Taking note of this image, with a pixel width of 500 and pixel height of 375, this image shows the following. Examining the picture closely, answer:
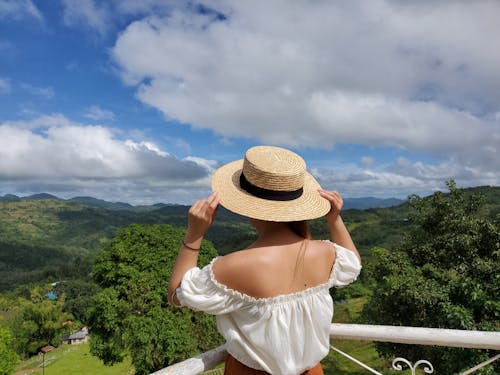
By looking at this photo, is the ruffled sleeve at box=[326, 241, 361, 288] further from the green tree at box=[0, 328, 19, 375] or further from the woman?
the green tree at box=[0, 328, 19, 375]

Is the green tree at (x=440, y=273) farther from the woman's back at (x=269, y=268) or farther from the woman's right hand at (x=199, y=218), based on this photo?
the woman's right hand at (x=199, y=218)

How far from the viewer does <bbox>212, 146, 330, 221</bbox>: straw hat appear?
5.98 feet

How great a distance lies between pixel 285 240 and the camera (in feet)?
6.00

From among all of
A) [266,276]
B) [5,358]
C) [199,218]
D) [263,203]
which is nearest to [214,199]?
[199,218]

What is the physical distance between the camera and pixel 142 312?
51.9 ft

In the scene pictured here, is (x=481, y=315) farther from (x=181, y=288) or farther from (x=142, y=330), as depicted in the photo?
(x=142, y=330)

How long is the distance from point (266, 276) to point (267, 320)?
239 millimetres

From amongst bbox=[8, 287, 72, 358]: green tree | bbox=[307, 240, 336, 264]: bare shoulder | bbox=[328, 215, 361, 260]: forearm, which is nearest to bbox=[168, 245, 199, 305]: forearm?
bbox=[307, 240, 336, 264]: bare shoulder

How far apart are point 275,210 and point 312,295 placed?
0.51 metres

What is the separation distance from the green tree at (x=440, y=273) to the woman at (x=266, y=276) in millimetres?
6776

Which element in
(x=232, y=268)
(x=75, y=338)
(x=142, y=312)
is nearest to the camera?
(x=232, y=268)

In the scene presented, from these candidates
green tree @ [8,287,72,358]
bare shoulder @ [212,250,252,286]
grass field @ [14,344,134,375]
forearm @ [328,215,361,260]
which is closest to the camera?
bare shoulder @ [212,250,252,286]

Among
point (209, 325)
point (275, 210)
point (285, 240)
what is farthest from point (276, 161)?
point (209, 325)

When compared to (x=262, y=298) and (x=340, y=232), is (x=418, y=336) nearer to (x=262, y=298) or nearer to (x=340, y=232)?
(x=340, y=232)
